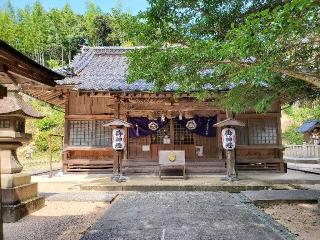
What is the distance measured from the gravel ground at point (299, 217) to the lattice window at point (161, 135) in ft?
25.1

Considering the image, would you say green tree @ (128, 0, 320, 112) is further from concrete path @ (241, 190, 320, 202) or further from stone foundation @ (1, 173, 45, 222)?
stone foundation @ (1, 173, 45, 222)

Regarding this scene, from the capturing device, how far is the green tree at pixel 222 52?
202 inches

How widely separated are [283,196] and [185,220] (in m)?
3.66

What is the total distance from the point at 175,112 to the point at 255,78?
997 centimetres

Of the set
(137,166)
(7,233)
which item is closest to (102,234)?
(7,233)

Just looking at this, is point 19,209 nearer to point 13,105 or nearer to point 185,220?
point 13,105

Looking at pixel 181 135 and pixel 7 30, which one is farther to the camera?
pixel 7 30

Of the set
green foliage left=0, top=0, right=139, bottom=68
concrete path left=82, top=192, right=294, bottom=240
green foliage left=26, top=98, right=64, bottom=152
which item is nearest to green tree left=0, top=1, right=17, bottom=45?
green foliage left=0, top=0, right=139, bottom=68

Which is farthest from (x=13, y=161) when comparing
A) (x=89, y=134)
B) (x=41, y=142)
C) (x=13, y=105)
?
(x=41, y=142)

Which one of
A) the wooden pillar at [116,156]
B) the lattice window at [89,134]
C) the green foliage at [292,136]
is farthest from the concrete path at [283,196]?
the green foliage at [292,136]

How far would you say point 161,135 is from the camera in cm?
1569

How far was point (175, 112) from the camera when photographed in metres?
15.2

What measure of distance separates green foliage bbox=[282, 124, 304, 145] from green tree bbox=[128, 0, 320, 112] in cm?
2604

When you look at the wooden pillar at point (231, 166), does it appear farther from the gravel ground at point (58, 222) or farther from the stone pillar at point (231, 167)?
the gravel ground at point (58, 222)
